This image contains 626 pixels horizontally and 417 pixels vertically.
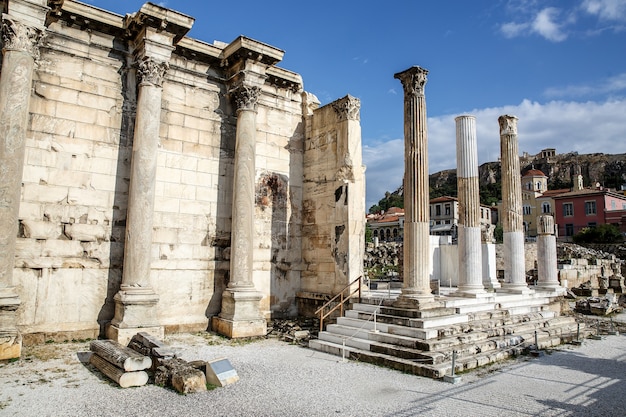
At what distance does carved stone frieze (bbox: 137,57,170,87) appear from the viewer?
10.3 m

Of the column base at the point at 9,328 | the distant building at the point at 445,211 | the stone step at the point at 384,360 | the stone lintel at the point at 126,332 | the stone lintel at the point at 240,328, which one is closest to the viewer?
the stone step at the point at 384,360

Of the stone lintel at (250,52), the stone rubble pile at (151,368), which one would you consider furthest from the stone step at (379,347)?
the stone lintel at (250,52)

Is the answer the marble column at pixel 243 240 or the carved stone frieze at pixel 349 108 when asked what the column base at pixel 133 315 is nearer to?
the marble column at pixel 243 240

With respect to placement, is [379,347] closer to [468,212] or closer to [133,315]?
[133,315]

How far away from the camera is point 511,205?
50.8 ft

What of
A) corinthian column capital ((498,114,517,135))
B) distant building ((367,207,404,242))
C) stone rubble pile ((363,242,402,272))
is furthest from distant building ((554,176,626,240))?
corinthian column capital ((498,114,517,135))

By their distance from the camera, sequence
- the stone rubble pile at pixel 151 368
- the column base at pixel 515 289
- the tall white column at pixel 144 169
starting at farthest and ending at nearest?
the column base at pixel 515 289, the tall white column at pixel 144 169, the stone rubble pile at pixel 151 368

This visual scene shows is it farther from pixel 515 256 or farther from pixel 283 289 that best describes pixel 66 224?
pixel 515 256

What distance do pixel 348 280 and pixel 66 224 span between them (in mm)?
6910

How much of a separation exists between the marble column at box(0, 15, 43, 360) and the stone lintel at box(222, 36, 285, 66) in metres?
4.48

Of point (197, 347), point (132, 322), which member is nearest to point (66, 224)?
point (132, 322)

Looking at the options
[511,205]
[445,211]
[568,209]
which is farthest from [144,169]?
[445,211]

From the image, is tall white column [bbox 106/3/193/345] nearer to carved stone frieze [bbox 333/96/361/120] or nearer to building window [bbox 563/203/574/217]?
carved stone frieze [bbox 333/96/361/120]

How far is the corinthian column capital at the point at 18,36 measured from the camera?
871 centimetres
